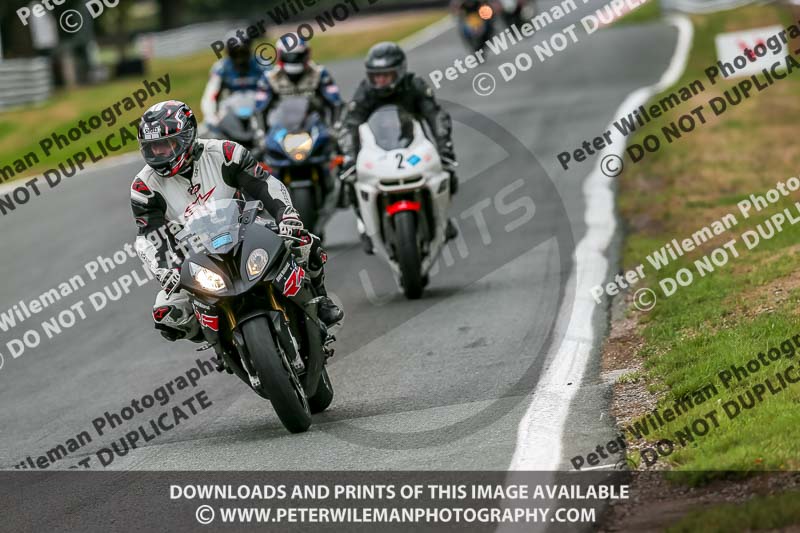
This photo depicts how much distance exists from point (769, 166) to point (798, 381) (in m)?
7.79

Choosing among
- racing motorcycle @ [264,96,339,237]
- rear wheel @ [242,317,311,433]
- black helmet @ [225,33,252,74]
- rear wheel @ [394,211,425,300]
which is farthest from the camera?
black helmet @ [225,33,252,74]

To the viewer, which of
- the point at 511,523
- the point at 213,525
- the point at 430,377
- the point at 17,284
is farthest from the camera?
the point at 17,284

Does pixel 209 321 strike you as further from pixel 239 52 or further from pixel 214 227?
pixel 239 52

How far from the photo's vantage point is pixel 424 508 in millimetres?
5613

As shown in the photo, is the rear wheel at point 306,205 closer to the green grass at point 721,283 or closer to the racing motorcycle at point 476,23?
the green grass at point 721,283

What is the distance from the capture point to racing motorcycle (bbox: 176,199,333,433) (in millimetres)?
6637

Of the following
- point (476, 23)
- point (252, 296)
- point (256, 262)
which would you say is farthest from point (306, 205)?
point (476, 23)

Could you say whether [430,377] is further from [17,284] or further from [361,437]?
[17,284]

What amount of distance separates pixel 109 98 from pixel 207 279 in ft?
78.2

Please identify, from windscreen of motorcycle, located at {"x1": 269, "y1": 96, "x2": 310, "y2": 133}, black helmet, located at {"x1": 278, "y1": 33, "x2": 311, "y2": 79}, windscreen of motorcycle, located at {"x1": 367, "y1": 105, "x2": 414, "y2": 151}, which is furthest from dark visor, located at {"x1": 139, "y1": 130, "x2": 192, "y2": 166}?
black helmet, located at {"x1": 278, "y1": 33, "x2": 311, "y2": 79}

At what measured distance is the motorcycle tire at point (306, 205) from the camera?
11.8m

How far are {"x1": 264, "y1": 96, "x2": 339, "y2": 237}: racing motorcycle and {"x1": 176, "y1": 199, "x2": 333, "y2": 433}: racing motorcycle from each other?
15.8ft

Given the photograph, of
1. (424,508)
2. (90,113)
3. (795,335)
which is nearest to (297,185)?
(795,335)

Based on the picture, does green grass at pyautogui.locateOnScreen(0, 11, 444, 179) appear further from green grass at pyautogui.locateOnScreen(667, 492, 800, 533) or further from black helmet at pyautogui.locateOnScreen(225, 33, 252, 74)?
green grass at pyautogui.locateOnScreen(667, 492, 800, 533)
